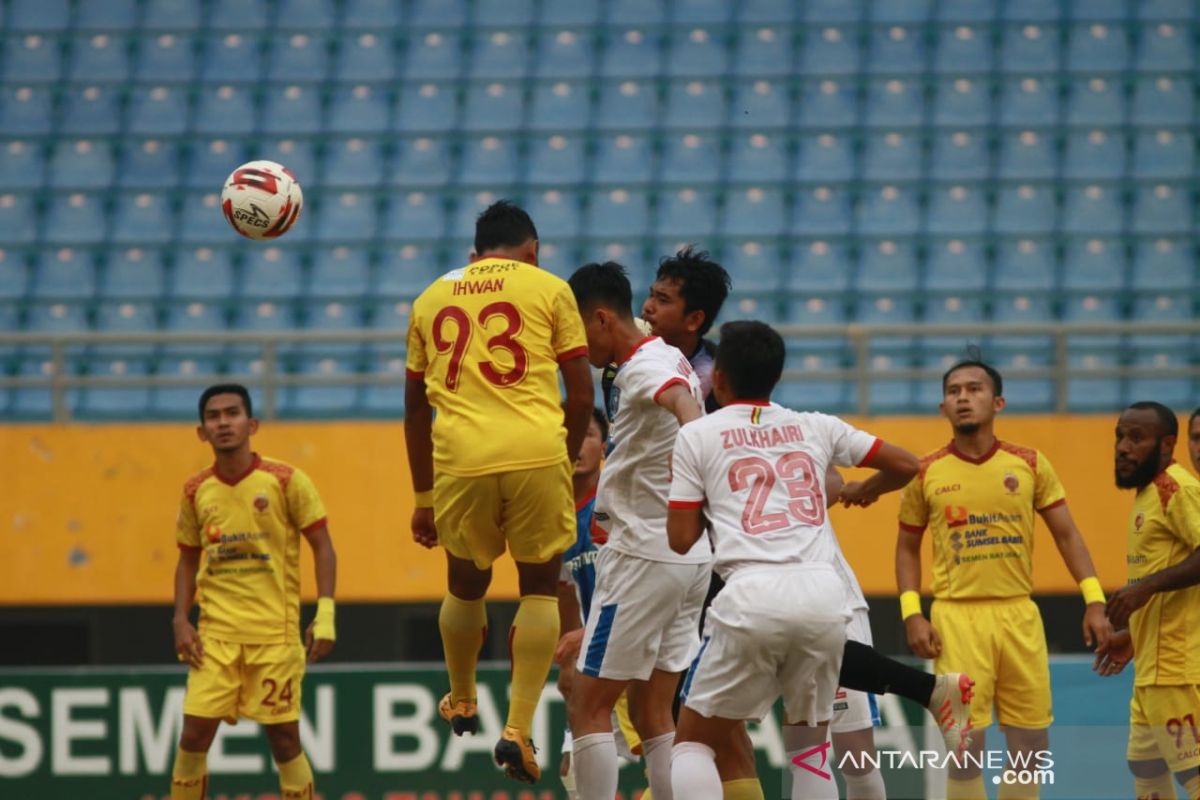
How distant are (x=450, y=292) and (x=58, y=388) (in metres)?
5.77

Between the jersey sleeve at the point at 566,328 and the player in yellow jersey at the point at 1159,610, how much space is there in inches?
102

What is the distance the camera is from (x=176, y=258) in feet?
47.2

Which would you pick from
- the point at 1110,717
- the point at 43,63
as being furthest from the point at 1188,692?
the point at 43,63

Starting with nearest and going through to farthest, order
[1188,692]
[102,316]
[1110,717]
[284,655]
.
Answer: [1188,692], [284,655], [1110,717], [102,316]

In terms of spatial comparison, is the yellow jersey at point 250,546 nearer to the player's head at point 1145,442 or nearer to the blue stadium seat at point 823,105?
the player's head at point 1145,442

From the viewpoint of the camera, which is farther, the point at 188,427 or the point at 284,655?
the point at 188,427

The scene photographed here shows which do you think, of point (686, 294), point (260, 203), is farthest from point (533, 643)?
point (260, 203)

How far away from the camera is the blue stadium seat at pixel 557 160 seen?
14.8 m

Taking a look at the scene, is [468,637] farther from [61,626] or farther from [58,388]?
[61,626]

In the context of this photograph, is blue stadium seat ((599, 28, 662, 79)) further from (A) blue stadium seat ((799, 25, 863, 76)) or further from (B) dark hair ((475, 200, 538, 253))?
(B) dark hair ((475, 200, 538, 253))

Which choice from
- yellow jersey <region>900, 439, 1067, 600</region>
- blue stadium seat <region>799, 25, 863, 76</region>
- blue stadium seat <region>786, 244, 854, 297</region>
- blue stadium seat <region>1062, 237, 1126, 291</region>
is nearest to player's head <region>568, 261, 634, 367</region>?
yellow jersey <region>900, 439, 1067, 600</region>

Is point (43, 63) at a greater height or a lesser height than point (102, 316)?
greater

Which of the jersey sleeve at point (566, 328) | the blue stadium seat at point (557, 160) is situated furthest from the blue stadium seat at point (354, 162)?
the jersey sleeve at point (566, 328)

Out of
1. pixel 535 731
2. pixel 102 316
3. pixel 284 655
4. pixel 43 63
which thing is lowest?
pixel 535 731
